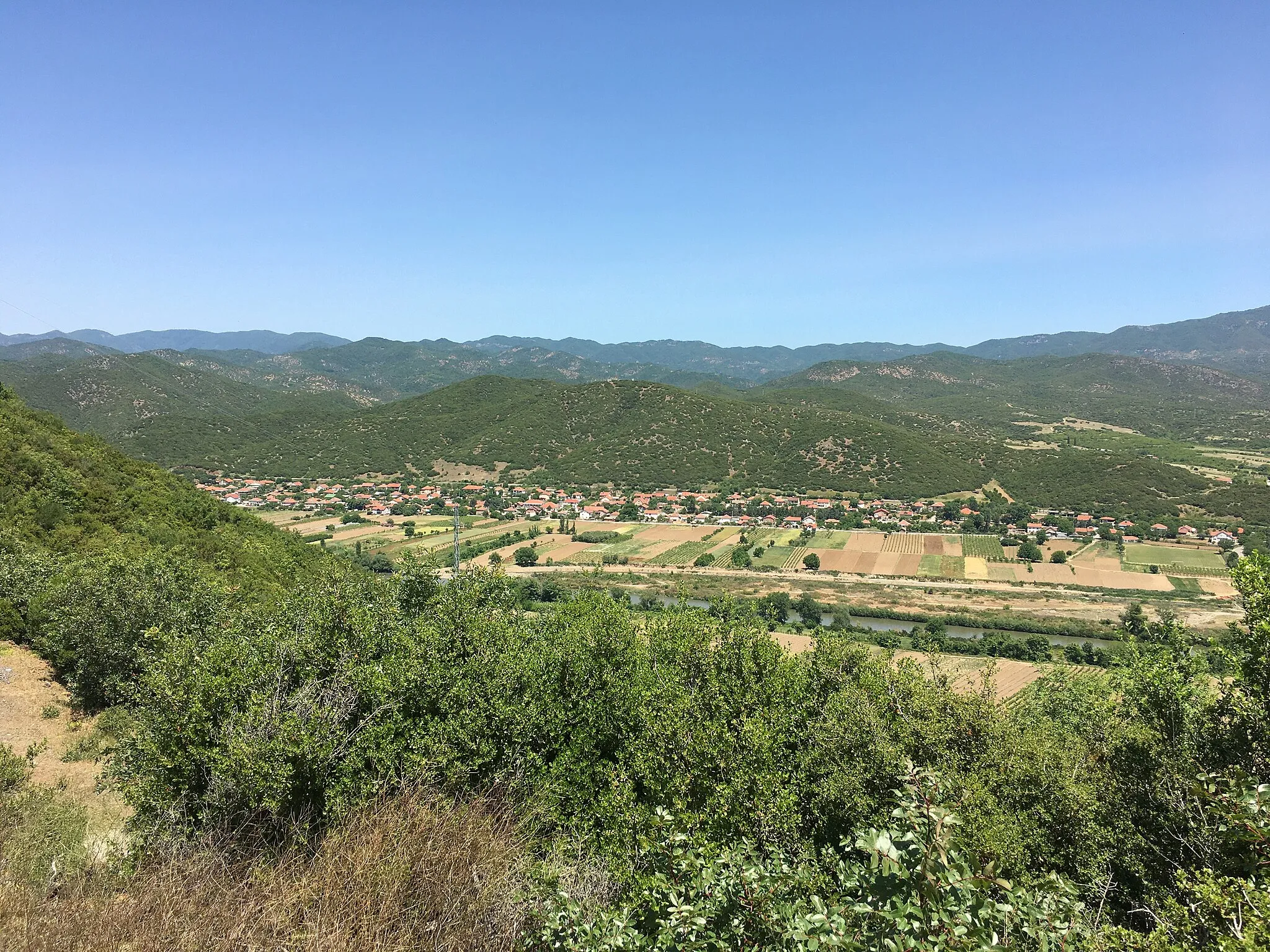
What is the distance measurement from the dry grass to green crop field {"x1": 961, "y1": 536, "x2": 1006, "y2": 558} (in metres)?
73.8

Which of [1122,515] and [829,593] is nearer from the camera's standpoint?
[829,593]

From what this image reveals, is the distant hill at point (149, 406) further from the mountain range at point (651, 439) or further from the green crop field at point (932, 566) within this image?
the green crop field at point (932, 566)

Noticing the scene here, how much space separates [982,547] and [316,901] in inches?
3150

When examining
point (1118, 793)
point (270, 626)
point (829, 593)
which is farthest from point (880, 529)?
point (270, 626)

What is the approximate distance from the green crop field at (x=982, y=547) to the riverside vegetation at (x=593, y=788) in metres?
61.0

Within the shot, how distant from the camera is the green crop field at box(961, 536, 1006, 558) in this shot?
225 ft

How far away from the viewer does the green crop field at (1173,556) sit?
61.5 metres

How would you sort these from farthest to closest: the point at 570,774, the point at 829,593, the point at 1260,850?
the point at 829,593 → the point at 570,774 → the point at 1260,850

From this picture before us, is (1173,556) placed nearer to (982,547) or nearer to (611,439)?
(982,547)

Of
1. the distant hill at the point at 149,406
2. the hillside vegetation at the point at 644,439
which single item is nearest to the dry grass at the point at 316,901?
the hillside vegetation at the point at 644,439

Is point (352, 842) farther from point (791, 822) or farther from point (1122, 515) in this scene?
point (1122, 515)

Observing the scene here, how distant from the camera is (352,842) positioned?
6301 millimetres

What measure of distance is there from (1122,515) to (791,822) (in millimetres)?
96625

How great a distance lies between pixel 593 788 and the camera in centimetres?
964
